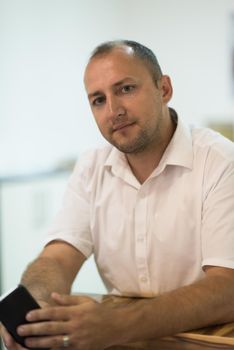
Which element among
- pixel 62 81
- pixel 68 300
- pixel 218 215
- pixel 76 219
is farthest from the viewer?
pixel 62 81

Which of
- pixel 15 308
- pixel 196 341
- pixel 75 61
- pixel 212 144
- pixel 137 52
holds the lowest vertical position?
pixel 196 341

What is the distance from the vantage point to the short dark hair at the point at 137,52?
122cm

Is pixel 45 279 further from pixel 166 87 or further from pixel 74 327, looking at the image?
pixel 166 87

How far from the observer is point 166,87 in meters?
1.30

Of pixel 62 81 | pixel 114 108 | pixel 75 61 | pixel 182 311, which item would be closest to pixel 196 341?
pixel 182 311

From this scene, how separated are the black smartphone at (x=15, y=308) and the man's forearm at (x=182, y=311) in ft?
0.58

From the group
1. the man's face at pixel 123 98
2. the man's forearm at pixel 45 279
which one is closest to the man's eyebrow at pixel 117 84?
the man's face at pixel 123 98

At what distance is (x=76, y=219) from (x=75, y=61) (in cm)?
200

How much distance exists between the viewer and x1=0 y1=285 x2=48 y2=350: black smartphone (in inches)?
37.0

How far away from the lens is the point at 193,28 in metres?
3.51

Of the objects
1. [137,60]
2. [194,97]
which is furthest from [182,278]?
[194,97]

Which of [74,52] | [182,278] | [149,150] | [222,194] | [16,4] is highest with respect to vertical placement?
[16,4]

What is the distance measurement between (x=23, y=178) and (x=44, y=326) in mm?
1663

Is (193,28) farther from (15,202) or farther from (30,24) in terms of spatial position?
(15,202)
